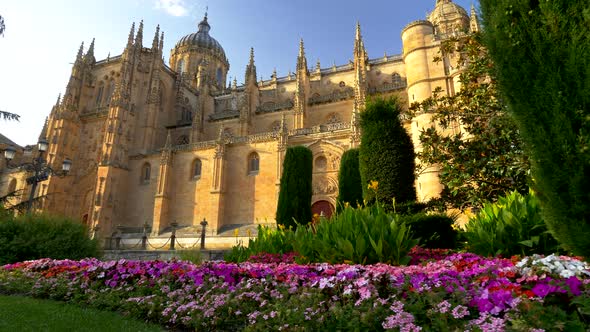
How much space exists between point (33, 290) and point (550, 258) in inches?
353

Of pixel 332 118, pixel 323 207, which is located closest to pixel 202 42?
pixel 332 118

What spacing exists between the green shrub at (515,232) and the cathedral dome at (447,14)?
29.5m

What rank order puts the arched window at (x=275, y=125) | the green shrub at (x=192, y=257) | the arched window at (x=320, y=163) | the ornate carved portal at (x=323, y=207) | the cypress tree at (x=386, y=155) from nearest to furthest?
the green shrub at (x=192, y=257) → the cypress tree at (x=386, y=155) → the ornate carved portal at (x=323, y=207) → the arched window at (x=320, y=163) → the arched window at (x=275, y=125)

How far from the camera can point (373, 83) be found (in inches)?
1345

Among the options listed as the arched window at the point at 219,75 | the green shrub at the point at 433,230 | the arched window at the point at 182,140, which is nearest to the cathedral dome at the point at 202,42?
the arched window at the point at 219,75

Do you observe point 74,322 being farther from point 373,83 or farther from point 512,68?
point 373,83

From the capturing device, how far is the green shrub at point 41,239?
11031 millimetres

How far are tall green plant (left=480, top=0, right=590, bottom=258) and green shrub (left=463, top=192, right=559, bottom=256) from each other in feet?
7.92

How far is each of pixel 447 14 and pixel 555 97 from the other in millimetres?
33369

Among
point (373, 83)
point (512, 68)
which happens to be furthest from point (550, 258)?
point (373, 83)

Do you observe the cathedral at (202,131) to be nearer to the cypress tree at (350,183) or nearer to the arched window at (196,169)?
the arched window at (196,169)

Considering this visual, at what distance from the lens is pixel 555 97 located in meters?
3.61

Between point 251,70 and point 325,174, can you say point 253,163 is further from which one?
point 251,70

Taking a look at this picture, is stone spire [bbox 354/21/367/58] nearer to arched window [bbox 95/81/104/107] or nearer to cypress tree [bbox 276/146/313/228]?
cypress tree [bbox 276/146/313/228]
